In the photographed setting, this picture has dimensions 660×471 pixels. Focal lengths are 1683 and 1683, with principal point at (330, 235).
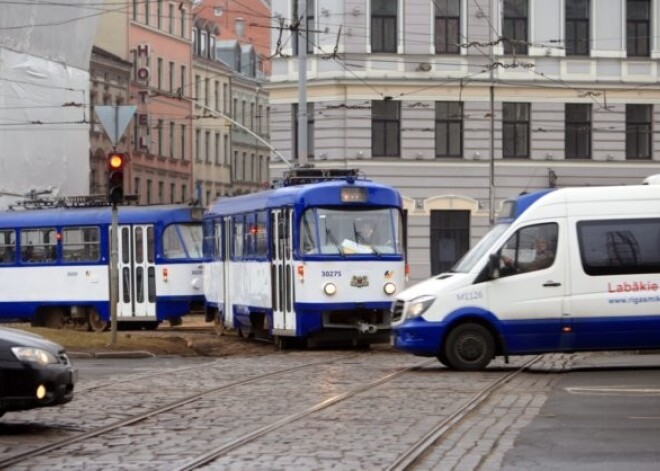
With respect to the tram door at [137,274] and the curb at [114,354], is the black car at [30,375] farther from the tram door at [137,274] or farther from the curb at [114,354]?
the tram door at [137,274]

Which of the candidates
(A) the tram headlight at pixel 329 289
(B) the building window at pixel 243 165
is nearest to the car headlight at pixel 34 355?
(A) the tram headlight at pixel 329 289

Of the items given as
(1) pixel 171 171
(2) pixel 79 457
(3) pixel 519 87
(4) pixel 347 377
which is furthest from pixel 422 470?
(1) pixel 171 171

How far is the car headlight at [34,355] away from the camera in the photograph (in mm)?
14344

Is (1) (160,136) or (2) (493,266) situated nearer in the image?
(2) (493,266)

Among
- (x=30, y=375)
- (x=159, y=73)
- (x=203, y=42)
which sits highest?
(x=203, y=42)

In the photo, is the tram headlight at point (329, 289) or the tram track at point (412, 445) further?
the tram headlight at point (329, 289)

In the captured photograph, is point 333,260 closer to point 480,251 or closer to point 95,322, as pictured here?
point 480,251

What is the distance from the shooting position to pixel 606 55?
54.4 meters

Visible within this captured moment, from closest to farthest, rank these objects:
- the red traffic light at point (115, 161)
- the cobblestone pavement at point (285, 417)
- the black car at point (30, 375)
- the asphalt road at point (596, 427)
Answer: the asphalt road at point (596, 427) → the cobblestone pavement at point (285, 417) → the black car at point (30, 375) → the red traffic light at point (115, 161)

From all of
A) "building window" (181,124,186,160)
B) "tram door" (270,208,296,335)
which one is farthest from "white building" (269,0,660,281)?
"building window" (181,124,186,160)

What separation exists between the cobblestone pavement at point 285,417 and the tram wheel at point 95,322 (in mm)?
14821

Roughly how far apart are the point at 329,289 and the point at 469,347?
20.0 ft

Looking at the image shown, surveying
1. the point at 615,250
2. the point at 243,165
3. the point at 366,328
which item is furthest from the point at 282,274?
→ the point at 243,165

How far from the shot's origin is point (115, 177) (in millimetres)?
26328
